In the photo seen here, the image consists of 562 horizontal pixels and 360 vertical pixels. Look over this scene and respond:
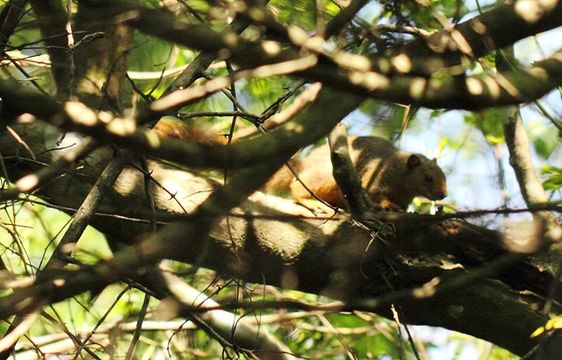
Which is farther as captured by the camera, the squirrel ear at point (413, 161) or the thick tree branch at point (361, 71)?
the squirrel ear at point (413, 161)

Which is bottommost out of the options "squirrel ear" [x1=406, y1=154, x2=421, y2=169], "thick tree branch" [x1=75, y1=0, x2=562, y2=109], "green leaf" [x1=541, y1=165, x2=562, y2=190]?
"thick tree branch" [x1=75, y1=0, x2=562, y2=109]

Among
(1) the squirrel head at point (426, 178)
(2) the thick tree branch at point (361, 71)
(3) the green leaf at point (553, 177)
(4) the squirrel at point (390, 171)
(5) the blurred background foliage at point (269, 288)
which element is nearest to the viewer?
(2) the thick tree branch at point (361, 71)

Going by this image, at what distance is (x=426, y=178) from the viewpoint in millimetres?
7160

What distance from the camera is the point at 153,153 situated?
1.62 metres

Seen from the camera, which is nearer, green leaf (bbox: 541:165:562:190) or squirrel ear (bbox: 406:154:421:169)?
green leaf (bbox: 541:165:562:190)

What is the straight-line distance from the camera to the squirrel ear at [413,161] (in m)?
7.17

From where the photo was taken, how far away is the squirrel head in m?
7.14

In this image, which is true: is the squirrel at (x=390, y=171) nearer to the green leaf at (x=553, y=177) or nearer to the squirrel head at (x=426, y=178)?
the squirrel head at (x=426, y=178)

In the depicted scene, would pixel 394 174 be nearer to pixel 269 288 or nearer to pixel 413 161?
pixel 413 161

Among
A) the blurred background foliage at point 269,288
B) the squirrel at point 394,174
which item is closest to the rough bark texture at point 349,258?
the blurred background foliage at point 269,288

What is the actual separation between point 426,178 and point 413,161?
0.19 m

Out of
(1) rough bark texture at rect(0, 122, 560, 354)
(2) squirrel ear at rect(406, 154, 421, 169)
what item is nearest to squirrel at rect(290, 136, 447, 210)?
(2) squirrel ear at rect(406, 154, 421, 169)

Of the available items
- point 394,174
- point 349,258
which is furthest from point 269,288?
point 394,174

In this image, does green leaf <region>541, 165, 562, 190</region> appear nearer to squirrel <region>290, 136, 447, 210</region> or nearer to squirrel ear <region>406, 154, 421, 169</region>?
squirrel <region>290, 136, 447, 210</region>
